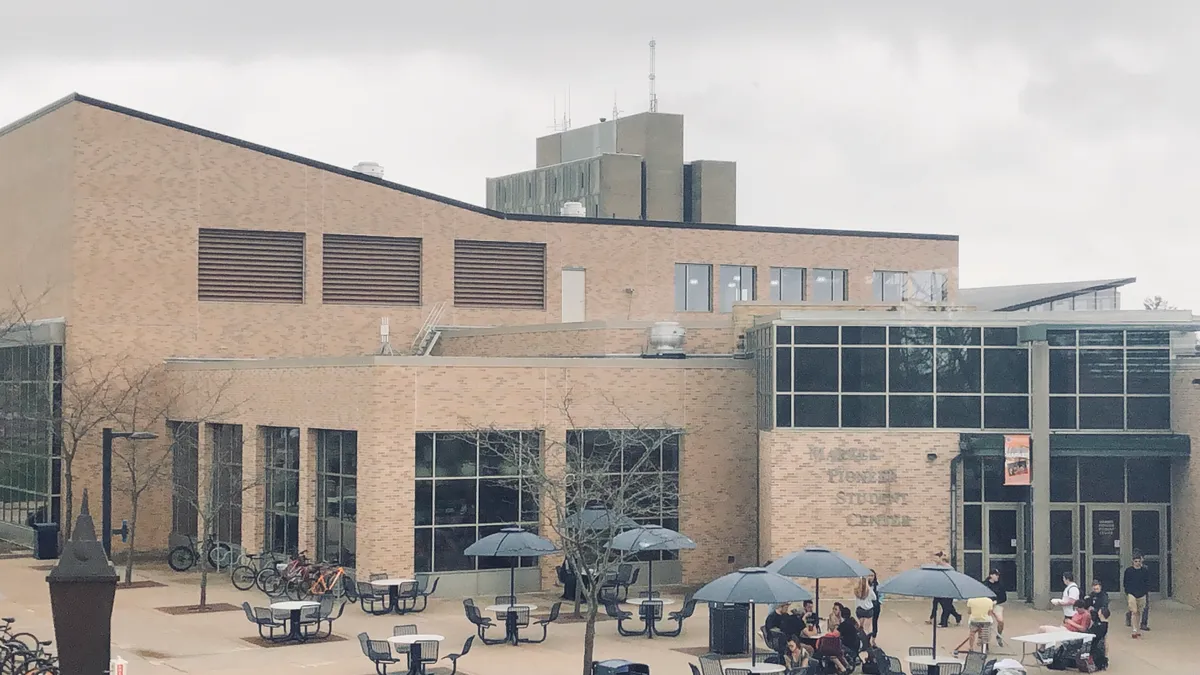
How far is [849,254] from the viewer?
200 ft

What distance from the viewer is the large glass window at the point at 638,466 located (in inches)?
1554

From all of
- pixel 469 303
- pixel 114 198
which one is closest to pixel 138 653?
pixel 114 198

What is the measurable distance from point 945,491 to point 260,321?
74.1 ft

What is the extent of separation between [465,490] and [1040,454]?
524 inches

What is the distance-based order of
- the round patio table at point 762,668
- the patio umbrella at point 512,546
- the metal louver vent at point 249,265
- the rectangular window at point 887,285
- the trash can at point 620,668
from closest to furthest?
the trash can at point 620,668
the round patio table at point 762,668
the patio umbrella at point 512,546
the metal louver vent at point 249,265
the rectangular window at point 887,285

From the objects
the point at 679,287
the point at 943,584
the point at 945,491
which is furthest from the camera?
the point at 679,287

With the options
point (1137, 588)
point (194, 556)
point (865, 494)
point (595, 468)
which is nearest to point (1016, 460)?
point (865, 494)

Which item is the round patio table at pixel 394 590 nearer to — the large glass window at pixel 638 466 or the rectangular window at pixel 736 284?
the large glass window at pixel 638 466

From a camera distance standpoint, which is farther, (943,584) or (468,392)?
(468,392)

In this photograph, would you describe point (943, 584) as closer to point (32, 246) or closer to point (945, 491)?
point (945, 491)

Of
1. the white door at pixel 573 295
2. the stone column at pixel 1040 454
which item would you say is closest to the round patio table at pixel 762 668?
the stone column at pixel 1040 454

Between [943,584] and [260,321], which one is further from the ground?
[260,321]

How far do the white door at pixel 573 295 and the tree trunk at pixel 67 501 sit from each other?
1660 centimetres

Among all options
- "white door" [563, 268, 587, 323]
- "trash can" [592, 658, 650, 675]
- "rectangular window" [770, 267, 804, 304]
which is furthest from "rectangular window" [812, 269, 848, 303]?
"trash can" [592, 658, 650, 675]
